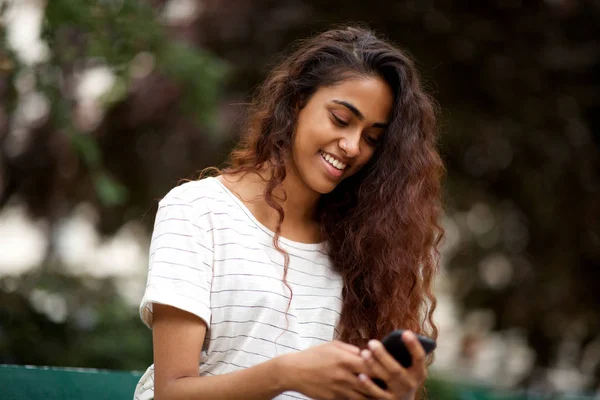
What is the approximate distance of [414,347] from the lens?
170cm


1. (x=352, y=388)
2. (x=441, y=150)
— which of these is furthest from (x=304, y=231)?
(x=441, y=150)

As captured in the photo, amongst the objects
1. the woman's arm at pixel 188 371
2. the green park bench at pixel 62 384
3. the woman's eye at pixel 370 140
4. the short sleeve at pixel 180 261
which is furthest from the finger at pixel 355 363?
the green park bench at pixel 62 384

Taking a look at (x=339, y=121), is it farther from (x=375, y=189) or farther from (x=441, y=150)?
(x=441, y=150)

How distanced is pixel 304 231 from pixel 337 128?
1.04 feet

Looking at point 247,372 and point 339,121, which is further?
point 339,121

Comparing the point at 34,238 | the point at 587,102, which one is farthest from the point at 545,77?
the point at 34,238

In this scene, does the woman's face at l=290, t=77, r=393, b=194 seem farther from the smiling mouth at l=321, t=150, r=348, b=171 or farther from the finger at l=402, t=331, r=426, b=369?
the finger at l=402, t=331, r=426, b=369

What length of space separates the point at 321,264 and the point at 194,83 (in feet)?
8.74

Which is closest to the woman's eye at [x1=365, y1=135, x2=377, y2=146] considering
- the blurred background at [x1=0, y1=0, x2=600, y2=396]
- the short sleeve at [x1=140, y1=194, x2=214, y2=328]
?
the short sleeve at [x1=140, y1=194, x2=214, y2=328]

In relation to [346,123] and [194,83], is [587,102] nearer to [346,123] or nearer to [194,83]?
[194,83]

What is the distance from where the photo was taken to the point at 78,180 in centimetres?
784

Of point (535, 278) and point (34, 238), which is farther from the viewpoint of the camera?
point (34, 238)

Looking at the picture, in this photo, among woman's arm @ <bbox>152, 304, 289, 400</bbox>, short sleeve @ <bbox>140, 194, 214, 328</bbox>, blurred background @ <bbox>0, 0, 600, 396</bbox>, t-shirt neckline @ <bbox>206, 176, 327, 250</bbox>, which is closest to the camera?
woman's arm @ <bbox>152, 304, 289, 400</bbox>

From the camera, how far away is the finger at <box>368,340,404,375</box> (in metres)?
1.70
